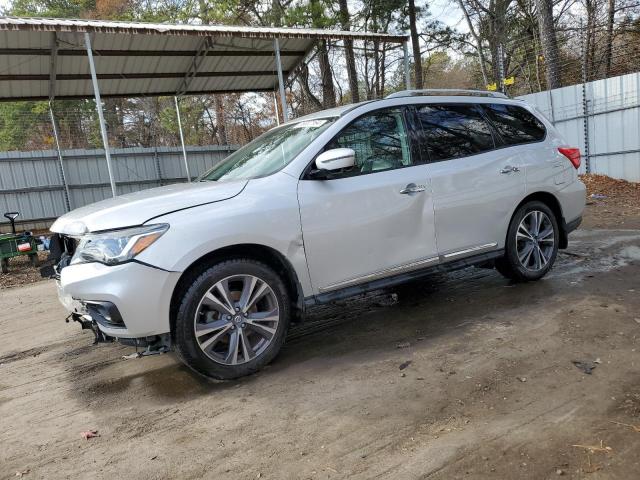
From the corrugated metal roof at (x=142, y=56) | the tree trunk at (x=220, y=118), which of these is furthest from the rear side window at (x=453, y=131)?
the tree trunk at (x=220, y=118)

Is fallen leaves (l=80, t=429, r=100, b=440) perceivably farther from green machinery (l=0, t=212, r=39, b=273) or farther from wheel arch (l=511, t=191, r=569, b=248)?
green machinery (l=0, t=212, r=39, b=273)

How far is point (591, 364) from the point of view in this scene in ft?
10.5

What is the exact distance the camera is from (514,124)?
4.94m

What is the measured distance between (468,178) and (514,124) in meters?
1.06

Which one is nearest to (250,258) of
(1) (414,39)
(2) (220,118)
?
(1) (414,39)

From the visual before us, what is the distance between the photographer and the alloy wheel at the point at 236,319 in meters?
3.28

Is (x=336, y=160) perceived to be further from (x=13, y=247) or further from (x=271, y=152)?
(x=13, y=247)

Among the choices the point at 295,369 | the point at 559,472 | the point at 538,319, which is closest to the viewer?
the point at 559,472

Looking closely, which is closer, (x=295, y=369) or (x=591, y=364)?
(x=591, y=364)

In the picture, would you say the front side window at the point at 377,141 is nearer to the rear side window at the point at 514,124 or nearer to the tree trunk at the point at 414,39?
the rear side window at the point at 514,124

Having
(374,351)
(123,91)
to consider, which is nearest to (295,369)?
(374,351)

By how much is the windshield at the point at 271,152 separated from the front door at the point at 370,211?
0.26 meters

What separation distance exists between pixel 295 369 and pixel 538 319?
2041mm

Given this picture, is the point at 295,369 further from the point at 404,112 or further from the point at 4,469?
the point at 404,112
